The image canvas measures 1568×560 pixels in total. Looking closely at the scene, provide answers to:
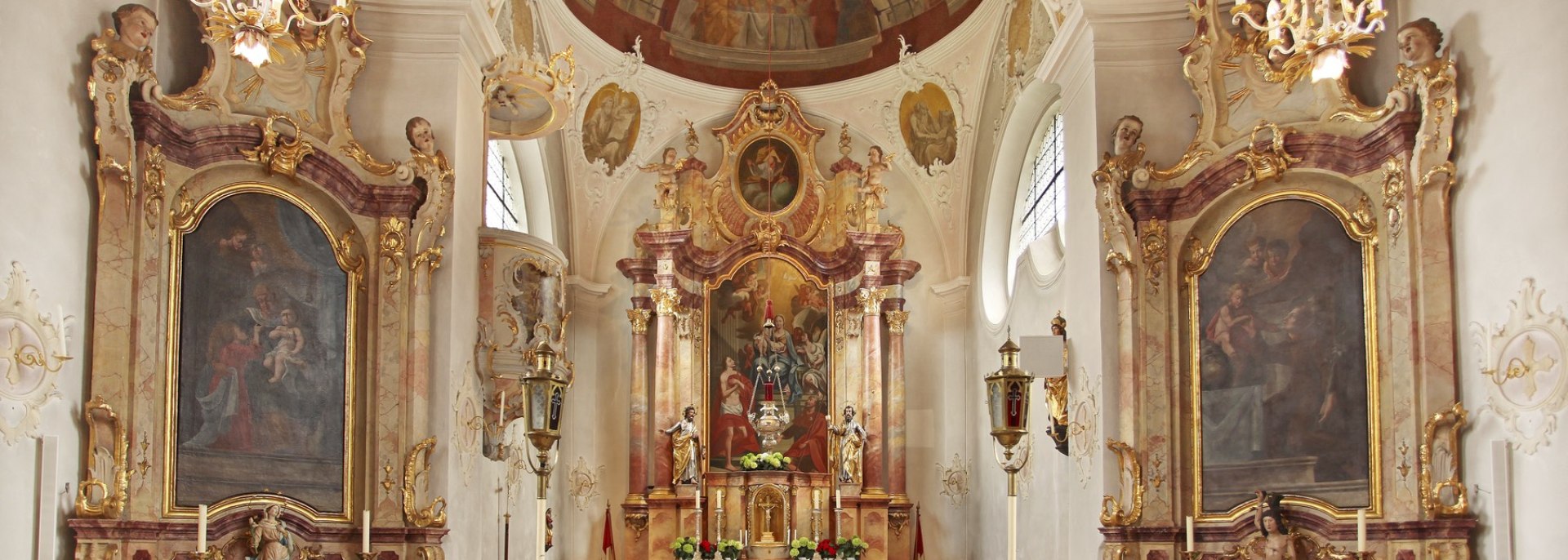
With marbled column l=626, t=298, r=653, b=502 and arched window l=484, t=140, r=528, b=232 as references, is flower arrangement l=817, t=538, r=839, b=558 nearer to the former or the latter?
marbled column l=626, t=298, r=653, b=502

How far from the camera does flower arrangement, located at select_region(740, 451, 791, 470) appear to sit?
19.4m

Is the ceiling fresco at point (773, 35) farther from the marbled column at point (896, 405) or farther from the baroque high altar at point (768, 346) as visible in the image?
the marbled column at point (896, 405)

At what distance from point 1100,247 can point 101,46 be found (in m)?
8.75

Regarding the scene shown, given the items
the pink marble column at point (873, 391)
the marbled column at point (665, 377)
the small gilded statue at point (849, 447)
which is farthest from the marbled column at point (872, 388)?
the marbled column at point (665, 377)

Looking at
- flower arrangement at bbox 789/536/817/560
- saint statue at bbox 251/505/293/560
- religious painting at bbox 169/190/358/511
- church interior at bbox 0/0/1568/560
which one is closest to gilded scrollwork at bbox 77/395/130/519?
church interior at bbox 0/0/1568/560

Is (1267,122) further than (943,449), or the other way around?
(943,449)

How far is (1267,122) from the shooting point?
12148 millimetres

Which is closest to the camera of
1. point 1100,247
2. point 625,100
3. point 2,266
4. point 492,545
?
point 2,266

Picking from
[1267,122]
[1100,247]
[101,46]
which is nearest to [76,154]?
Result: [101,46]

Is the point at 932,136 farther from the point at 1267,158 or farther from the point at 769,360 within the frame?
the point at 1267,158

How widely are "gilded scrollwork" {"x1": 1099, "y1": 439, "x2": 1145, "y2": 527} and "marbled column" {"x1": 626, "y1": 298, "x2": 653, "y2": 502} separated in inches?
354

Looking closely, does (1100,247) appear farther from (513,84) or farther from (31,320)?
(31,320)

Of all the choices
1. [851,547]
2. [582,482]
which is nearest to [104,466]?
[582,482]

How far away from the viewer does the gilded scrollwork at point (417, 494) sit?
40.6ft
